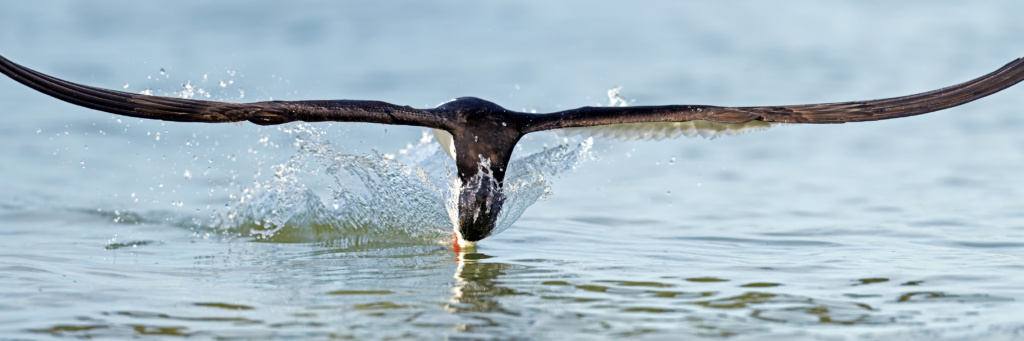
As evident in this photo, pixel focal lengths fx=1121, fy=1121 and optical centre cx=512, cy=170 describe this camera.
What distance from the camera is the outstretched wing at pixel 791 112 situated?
308 inches

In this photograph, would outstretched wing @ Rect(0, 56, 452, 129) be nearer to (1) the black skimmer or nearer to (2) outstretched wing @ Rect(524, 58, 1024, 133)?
(1) the black skimmer

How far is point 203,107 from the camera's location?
281 inches

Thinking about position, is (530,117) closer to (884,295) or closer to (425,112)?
(425,112)

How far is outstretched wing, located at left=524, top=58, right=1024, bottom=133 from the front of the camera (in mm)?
7828

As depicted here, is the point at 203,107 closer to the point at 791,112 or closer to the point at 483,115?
the point at 483,115

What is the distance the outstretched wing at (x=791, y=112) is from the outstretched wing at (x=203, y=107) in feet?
4.21

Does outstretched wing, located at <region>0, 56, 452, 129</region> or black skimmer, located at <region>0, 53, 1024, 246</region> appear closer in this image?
outstretched wing, located at <region>0, 56, 452, 129</region>

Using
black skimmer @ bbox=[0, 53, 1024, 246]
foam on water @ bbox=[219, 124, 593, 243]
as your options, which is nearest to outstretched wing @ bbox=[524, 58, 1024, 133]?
black skimmer @ bbox=[0, 53, 1024, 246]

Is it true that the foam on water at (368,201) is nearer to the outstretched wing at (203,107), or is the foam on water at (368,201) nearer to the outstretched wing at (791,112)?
the outstretched wing at (791,112)

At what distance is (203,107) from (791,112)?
161 inches

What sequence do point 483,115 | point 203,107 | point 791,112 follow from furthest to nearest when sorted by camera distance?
point 483,115
point 791,112
point 203,107

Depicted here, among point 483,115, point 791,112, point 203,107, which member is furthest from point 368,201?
point 791,112

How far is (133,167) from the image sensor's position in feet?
39.9

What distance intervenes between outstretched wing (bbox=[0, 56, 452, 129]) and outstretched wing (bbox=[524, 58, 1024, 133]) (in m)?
1.28
